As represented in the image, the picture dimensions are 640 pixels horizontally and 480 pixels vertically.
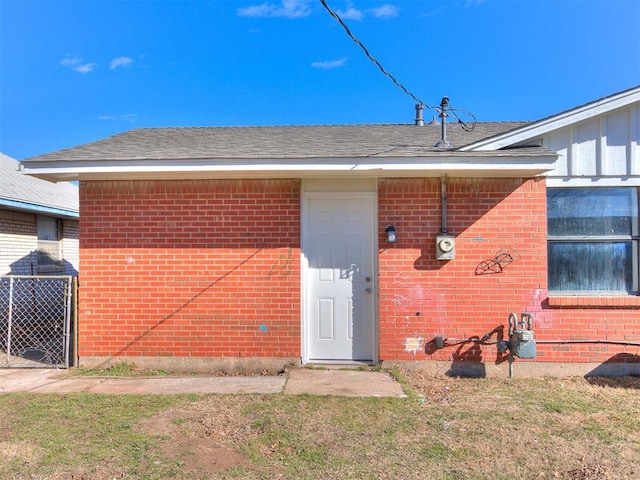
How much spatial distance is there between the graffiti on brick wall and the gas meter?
0.63 metres

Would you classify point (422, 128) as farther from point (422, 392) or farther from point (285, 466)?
point (285, 466)

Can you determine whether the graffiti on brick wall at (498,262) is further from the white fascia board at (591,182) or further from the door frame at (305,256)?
the door frame at (305,256)

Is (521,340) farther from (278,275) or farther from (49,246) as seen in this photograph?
(49,246)

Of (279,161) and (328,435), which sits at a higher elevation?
(279,161)

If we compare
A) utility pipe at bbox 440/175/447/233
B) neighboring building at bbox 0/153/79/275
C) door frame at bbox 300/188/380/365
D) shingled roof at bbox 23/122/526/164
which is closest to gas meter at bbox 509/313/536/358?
utility pipe at bbox 440/175/447/233

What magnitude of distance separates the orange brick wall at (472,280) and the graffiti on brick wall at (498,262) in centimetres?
1

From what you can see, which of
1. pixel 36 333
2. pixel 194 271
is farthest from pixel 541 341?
pixel 36 333

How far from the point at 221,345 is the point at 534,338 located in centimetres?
418

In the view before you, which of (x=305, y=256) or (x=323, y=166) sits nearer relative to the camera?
(x=323, y=166)

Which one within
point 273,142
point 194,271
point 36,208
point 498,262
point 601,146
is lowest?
point 194,271

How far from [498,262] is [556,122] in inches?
76.6

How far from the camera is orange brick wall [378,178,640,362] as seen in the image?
5.65 meters

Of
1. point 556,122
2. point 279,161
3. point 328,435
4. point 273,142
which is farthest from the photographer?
point 273,142

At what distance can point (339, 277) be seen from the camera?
6.04m
